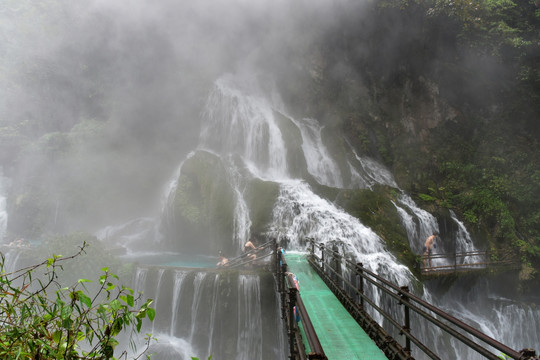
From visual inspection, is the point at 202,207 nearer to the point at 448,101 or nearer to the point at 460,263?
the point at 460,263

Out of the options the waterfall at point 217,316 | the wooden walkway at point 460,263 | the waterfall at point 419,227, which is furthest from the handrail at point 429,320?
the waterfall at point 419,227

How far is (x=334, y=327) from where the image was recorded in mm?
4754

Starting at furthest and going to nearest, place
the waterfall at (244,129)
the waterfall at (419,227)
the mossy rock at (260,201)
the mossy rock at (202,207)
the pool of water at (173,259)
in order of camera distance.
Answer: the waterfall at (244,129) < the mossy rock at (202,207) < the pool of water at (173,259) < the waterfall at (419,227) < the mossy rock at (260,201)

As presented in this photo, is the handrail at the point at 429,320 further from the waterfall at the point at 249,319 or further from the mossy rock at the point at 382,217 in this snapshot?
the mossy rock at the point at 382,217

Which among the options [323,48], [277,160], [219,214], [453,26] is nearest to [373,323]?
[219,214]

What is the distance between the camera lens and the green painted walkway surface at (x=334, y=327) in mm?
4000

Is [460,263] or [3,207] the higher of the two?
[3,207]

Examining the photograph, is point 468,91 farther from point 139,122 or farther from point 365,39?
point 139,122

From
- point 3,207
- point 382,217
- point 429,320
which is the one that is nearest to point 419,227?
point 382,217

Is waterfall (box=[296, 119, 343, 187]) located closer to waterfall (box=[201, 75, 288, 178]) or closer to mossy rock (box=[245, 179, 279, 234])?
waterfall (box=[201, 75, 288, 178])

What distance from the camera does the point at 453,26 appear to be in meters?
19.4

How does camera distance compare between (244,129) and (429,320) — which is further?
(244,129)

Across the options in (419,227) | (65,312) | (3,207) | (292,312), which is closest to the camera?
(65,312)

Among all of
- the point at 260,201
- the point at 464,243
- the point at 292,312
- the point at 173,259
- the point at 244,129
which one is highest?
the point at 244,129
